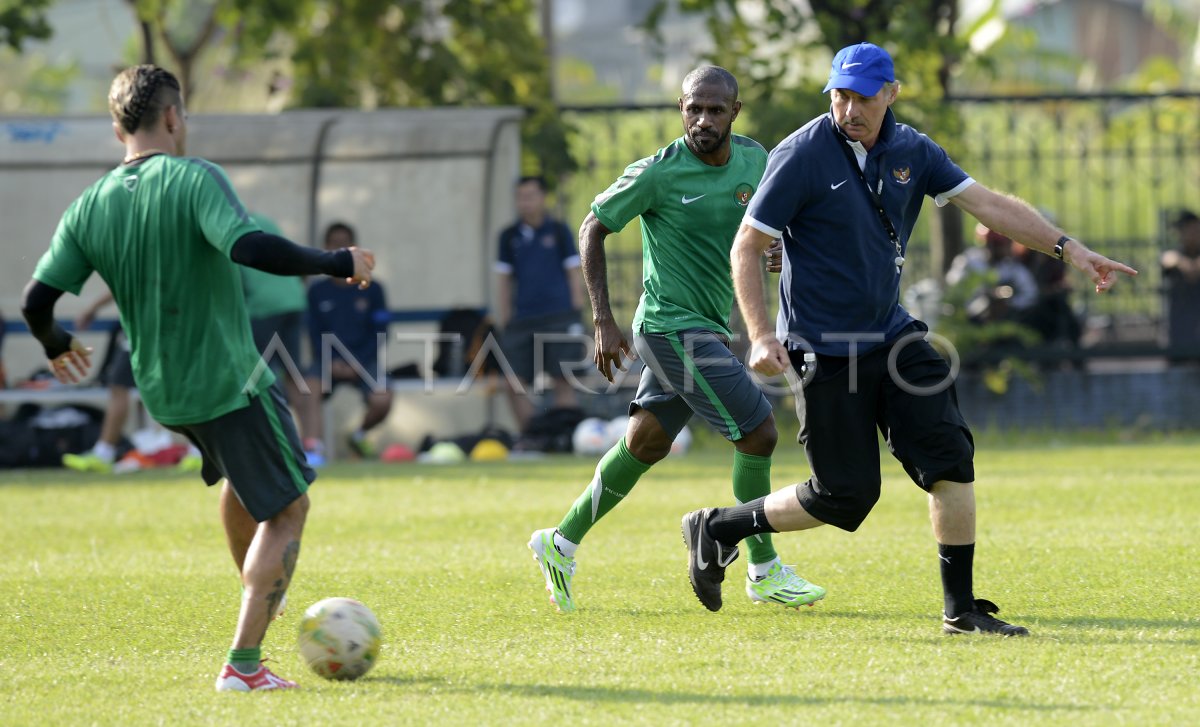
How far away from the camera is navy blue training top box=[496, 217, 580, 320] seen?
49.8ft

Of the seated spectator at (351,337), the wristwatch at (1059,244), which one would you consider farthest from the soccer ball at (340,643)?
the seated spectator at (351,337)

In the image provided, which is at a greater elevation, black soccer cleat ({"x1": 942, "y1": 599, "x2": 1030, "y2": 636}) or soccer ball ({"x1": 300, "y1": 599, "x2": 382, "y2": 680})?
soccer ball ({"x1": 300, "y1": 599, "x2": 382, "y2": 680})

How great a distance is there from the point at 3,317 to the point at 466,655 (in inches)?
446

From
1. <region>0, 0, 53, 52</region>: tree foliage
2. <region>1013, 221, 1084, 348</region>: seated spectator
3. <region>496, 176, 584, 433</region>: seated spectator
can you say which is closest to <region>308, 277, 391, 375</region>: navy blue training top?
<region>496, 176, 584, 433</region>: seated spectator

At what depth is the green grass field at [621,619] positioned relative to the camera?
543cm

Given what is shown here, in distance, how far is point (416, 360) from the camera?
1631 cm

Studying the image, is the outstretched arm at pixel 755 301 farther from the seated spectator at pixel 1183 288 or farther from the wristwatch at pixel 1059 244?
the seated spectator at pixel 1183 288

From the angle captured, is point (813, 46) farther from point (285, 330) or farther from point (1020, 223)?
point (1020, 223)

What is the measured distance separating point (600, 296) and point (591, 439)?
7.86 metres

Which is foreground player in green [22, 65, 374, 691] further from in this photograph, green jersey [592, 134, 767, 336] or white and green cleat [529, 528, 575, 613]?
green jersey [592, 134, 767, 336]

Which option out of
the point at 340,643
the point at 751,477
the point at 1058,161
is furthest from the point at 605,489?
the point at 1058,161

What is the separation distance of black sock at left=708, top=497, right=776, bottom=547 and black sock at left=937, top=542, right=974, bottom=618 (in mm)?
729

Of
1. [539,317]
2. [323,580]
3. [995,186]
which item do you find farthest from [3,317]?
[995,186]

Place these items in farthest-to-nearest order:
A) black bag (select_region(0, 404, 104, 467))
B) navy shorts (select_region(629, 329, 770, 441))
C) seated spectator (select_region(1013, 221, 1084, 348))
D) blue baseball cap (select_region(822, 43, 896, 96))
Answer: seated spectator (select_region(1013, 221, 1084, 348))
black bag (select_region(0, 404, 104, 467))
navy shorts (select_region(629, 329, 770, 441))
blue baseball cap (select_region(822, 43, 896, 96))
